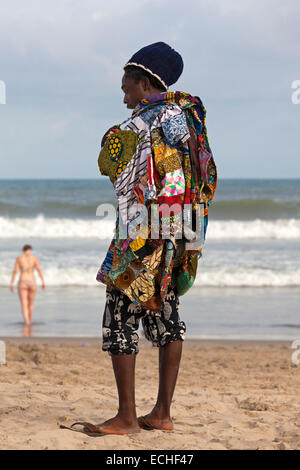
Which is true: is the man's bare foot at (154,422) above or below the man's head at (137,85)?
below

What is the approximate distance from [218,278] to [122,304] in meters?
9.05

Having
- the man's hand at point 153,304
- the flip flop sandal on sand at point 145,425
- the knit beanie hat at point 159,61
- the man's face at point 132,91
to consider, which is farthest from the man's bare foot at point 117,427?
the knit beanie hat at point 159,61

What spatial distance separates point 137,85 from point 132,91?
0.04 metres

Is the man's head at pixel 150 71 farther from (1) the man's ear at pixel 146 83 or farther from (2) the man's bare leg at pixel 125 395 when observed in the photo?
(2) the man's bare leg at pixel 125 395

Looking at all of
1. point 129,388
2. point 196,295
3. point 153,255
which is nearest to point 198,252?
point 153,255

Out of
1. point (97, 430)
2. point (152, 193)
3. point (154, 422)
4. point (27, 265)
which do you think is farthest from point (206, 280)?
point (152, 193)

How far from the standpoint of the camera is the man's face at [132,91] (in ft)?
9.81

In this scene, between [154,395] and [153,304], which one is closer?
[153,304]

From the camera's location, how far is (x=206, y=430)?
3.36 metres

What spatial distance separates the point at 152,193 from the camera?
2.79 m

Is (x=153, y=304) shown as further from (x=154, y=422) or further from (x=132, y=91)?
(x=132, y=91)

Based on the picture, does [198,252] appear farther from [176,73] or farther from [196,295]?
[196,295]

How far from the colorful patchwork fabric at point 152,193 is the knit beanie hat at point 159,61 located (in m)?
0.10
